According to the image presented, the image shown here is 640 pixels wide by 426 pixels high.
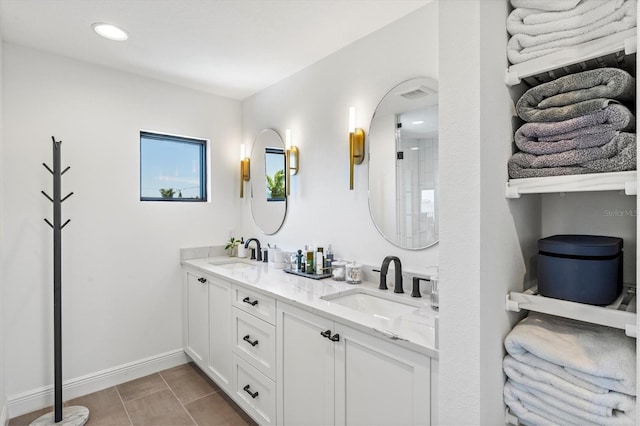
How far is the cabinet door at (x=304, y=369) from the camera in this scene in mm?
1508

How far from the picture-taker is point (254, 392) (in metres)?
1.99

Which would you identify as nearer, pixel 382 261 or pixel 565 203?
pixel 565 203

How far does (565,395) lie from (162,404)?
2.41 meters

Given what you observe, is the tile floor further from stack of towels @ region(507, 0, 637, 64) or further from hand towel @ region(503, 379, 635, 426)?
stack of towels @ region(507, 0, 637, 64)

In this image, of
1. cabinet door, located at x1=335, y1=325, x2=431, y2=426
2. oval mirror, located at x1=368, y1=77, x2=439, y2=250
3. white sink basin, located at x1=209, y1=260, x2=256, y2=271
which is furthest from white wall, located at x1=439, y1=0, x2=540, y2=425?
white sink basin, located at x1=209, y1=260, x2=256, y2=271

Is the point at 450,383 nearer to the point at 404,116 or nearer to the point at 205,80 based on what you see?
the point at 404,116

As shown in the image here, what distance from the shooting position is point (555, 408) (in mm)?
897

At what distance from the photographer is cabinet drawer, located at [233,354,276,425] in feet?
6.07

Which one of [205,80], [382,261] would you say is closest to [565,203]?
[382,261]

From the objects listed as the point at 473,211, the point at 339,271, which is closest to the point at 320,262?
the point at 339,271

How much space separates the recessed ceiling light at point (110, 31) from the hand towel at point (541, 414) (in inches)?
103

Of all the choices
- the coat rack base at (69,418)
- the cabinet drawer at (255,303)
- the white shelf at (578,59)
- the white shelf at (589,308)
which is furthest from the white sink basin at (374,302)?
the coat rack base at (69,418)

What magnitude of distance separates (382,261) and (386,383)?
855mm

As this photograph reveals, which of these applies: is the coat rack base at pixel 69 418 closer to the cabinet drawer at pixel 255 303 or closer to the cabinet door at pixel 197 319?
the cabinet door at pixel 197 319
